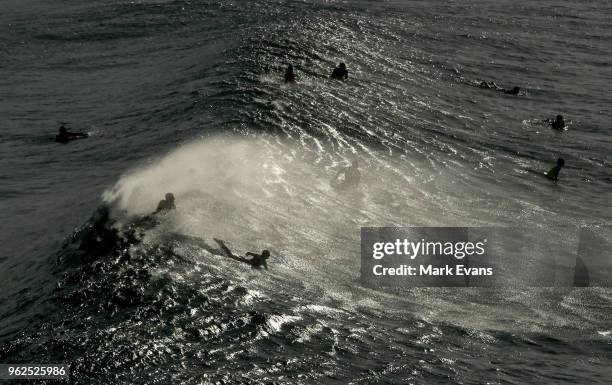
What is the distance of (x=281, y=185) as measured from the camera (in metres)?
32.4

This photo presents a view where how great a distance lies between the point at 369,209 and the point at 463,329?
1013 centimetres

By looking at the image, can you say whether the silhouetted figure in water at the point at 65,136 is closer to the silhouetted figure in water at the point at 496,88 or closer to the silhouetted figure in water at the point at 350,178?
the silhouetted figure in water at the point at 350,178

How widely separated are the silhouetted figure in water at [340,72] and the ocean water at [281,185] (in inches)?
34.0

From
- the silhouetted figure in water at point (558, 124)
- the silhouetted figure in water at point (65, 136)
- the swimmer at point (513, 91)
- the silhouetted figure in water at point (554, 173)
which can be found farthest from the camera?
the swimmer at point (513, 91)

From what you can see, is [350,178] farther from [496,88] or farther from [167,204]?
[496,88]

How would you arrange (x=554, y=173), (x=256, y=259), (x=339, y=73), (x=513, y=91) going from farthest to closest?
(x=513, y=91)
(x=339, y=73)
(x=554, y=173)
(x=256, y=259)

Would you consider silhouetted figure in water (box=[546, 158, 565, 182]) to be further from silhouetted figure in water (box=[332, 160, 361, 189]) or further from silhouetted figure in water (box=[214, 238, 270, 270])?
silhouetted figure in water (box=[214, 238, 270, 270])

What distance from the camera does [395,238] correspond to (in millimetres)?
29625

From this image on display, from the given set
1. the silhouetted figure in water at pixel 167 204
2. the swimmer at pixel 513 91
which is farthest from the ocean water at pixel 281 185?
the swimmer at pixel 513 91

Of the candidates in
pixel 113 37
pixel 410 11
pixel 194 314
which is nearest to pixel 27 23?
pixel 113 37

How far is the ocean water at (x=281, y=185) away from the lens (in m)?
20.1

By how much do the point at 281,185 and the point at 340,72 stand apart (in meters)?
18.2

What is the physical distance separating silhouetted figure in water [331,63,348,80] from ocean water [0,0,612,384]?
86 cm

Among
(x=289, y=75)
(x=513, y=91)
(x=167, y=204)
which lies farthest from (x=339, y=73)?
(x=167, y=204)
